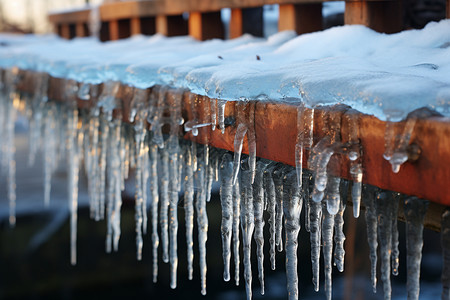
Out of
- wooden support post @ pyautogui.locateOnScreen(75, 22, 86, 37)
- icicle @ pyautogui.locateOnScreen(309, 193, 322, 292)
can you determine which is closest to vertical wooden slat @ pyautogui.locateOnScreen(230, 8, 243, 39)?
icicle @ pyautogui.locateOnScreen(309, 193, 322, 292)

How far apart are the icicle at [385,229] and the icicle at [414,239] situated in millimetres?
101

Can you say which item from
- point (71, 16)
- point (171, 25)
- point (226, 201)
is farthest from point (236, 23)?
point (71, 16)

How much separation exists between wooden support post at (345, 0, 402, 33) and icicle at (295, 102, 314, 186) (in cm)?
140

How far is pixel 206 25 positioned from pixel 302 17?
1.17 meters

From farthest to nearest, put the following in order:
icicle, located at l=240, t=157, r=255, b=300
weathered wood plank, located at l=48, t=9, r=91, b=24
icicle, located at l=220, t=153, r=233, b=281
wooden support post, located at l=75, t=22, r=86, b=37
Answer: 1. wooden support post, located at l=75, t=22, r=86, b=37
2. weathered wood plank, located at l=48, t=9, r=91, b=24
3. icicle, located at l=220, t=153, r=233, b=281
4. icicle, located at l=240, t=157, r=255, b=300

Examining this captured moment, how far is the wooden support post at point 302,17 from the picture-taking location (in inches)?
138

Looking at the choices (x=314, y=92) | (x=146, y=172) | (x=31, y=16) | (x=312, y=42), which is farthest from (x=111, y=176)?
(x=31, y=16)

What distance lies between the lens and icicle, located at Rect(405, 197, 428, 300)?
5.32 feet

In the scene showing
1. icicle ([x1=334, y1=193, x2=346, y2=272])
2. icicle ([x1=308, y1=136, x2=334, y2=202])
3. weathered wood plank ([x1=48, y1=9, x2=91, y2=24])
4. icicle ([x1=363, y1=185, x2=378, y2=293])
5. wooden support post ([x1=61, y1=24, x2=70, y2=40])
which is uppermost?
weathered wood plank ([x1=48, y1=9, x2=91, y2=24])

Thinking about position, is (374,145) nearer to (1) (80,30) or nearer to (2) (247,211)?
(2) (247,211)

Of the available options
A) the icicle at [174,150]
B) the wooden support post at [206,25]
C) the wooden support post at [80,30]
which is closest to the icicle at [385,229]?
the icicle at [174,150]

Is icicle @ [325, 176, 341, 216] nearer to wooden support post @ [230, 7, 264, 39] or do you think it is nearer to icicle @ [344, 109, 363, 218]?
icicle @ [344, 109, 363, 218]

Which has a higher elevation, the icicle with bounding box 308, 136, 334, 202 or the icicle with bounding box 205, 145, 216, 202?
the icicle with bounding box 308, 136, 334, 202

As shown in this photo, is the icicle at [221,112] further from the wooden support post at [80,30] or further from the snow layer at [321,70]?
the wooden support post at [80,30]
